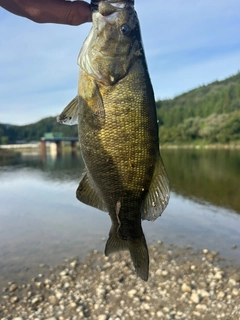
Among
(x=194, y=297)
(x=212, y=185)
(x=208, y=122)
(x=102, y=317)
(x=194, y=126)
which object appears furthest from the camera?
(x=194, y=126)

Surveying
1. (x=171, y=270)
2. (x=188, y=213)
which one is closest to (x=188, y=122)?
(x=188, y=213)

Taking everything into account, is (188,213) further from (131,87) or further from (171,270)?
(131,87)

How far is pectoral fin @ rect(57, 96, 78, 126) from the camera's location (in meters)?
2.59

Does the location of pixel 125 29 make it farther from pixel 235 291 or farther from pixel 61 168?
pixel 61 168

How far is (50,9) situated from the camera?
8.50ft

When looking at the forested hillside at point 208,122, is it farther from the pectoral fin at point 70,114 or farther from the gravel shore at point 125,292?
the pectoral fin at point 70,114

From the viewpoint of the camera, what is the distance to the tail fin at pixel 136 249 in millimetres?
2691

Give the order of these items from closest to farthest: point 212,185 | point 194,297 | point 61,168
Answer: point 194,297
point 212,185
point 61,168

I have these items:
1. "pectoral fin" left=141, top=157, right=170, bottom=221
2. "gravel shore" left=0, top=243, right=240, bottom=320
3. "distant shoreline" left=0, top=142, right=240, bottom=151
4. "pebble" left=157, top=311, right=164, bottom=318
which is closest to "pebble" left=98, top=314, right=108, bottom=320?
"gravel shore" left=0, top=243, right=240, bottom=320

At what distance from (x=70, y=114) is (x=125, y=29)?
0.77 meters

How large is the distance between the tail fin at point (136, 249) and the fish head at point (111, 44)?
1.32 m

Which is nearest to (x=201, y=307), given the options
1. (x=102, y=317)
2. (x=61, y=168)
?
(x=102, y=317)

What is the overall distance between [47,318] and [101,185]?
6.06 metres

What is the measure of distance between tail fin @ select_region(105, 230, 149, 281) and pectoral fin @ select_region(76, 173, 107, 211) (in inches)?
12.5
